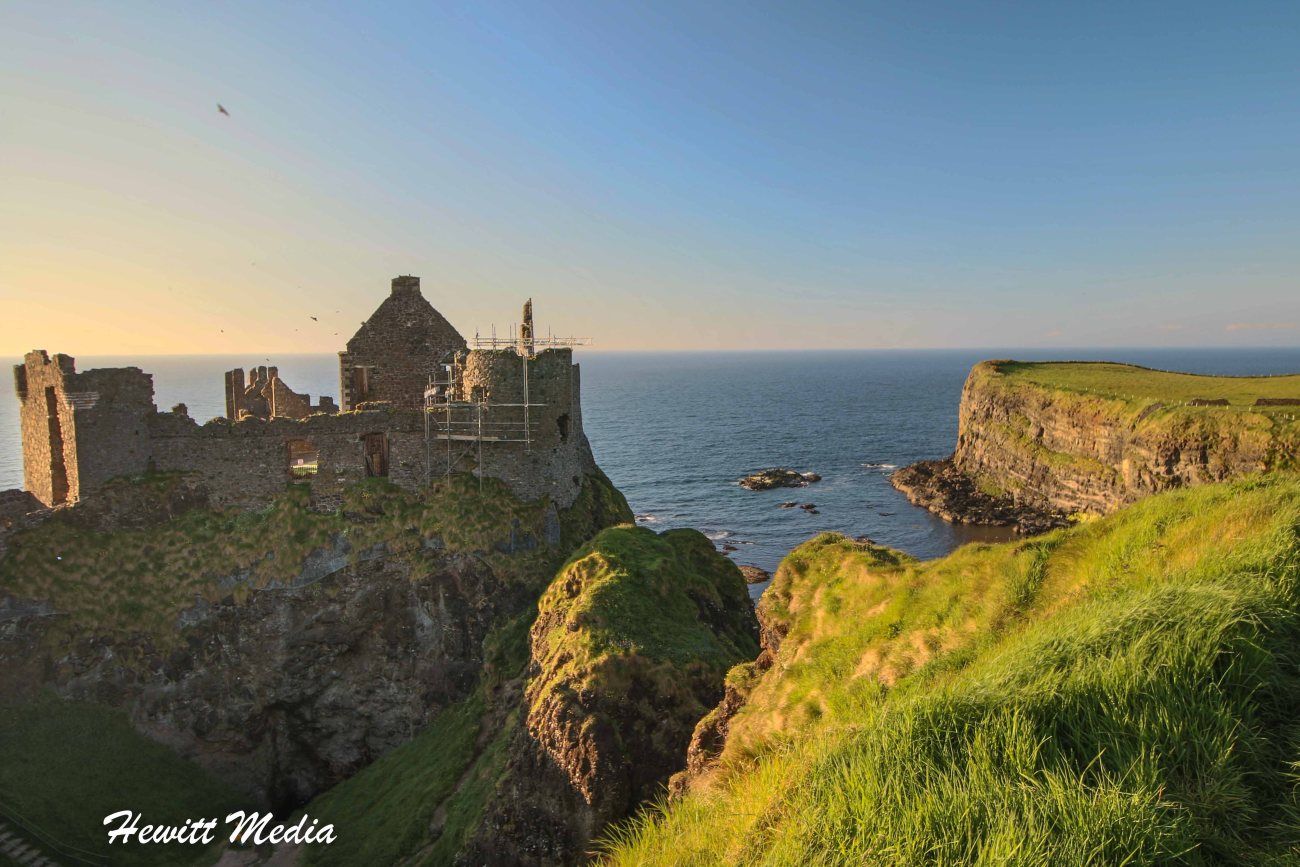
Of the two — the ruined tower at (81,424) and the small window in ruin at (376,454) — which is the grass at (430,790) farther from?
the ruined tower at (81,424)

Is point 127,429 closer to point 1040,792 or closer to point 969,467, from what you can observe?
point 1040,792

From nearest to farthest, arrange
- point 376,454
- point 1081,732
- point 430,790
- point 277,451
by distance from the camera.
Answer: point 1081,732
point 430,790
point 277,451
point 376,454

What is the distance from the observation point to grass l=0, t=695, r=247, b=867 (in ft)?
65.3

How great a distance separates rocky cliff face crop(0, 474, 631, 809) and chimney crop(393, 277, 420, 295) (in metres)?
9.05

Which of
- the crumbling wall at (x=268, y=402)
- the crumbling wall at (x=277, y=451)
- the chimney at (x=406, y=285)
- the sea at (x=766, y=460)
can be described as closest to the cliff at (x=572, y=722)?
the crumbling wall at (x=277, y=451)

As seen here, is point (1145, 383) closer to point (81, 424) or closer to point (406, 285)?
point (406, 285)

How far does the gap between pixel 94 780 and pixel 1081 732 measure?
88.0 feet

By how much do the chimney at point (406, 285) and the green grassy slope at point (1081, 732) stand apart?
25817 millimetres

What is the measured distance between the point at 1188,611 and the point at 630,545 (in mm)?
15768

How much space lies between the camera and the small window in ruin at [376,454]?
27.2 m

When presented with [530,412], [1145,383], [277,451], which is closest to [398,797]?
[530,412]

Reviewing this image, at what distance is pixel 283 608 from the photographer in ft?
82.4

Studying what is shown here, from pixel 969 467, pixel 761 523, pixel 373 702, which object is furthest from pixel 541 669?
pixel 969 467

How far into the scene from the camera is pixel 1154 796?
5344 mm
